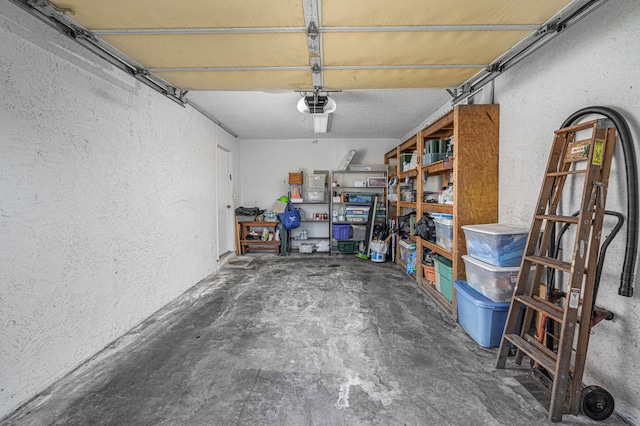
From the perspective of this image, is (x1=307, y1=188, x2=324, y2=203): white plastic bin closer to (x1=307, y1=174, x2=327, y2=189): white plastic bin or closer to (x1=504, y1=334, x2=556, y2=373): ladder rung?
(x1=307, y1=174, x2=327, y2=189): white plastic bin

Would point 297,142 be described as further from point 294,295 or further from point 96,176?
point 96,176

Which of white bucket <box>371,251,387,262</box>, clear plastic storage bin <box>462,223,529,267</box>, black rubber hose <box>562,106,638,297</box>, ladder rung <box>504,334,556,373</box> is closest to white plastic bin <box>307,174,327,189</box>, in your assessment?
white bucket <box>371,251,387,262</box>

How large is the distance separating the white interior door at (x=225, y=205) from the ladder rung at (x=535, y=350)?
438 centimetres

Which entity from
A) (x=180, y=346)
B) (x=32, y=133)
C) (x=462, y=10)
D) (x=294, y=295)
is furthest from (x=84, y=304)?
(x=462, y=10)

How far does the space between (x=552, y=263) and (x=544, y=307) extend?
283 mm

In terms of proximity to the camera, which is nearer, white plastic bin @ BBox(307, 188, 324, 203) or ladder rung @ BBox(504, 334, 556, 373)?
ladder rung @ BBox(504, 334, 556, 373)

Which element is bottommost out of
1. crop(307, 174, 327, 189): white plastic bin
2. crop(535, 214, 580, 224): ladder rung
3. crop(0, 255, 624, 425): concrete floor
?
crop(0, 255, 624, 425): concrete floor

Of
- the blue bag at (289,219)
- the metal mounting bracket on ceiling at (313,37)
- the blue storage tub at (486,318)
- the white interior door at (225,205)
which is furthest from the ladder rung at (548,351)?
the white interior door at (225,205)

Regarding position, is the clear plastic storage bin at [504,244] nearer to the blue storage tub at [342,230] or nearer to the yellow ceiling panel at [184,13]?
the yellow ceiling panel at [184,13]

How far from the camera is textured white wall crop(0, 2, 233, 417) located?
1456 millimetres

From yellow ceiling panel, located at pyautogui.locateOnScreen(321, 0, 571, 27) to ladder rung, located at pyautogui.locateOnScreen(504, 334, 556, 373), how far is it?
82.0 inches

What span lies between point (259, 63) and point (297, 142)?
3.77 metres

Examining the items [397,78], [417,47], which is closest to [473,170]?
[397,78]

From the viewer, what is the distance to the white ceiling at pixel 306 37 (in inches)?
57.2
